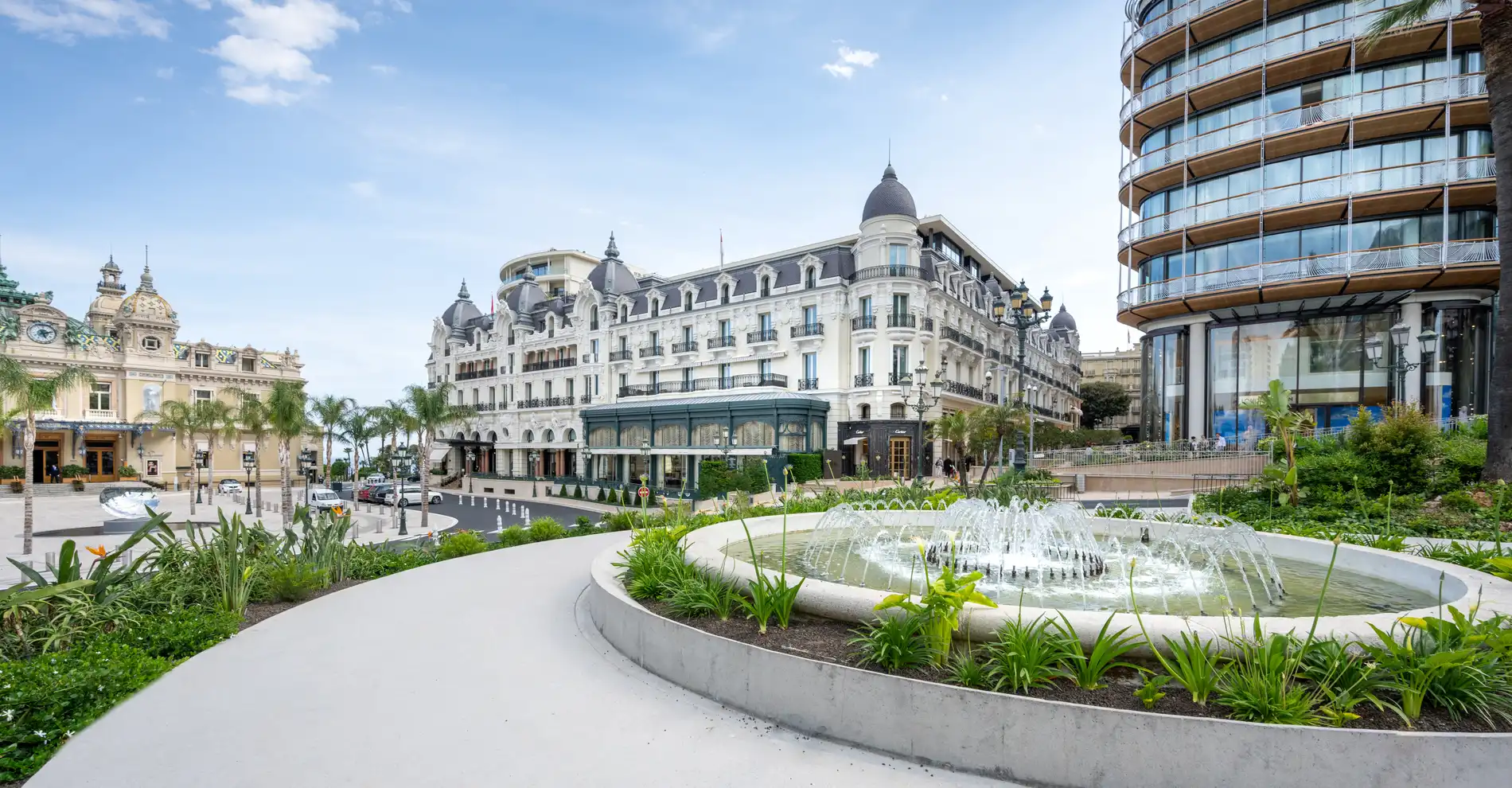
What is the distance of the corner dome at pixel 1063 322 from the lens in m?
70.6

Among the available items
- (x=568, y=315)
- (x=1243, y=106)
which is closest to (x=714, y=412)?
(x=568, y=315)

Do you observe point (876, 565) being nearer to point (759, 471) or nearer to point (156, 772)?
point (156, 772)

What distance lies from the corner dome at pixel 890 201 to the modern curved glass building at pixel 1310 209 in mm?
11777

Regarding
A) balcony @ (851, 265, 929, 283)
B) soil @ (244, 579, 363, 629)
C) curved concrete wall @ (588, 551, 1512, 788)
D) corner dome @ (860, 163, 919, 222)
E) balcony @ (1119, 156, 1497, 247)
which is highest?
corner dome @ (860, 163, 919, 222)

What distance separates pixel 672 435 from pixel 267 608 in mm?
35427

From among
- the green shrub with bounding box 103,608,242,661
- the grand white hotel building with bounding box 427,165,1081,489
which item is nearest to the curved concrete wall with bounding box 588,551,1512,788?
the green shrub with bounding box 103,608,242,661

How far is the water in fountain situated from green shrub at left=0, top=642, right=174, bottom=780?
21.4 ft

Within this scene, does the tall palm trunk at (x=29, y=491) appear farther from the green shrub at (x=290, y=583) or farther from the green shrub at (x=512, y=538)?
the green shrub at (x=290, y=583)

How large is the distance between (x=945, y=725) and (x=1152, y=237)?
35032mm

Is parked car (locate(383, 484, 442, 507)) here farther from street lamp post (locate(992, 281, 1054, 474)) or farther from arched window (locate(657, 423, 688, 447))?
street lamp post (locate(992, 281, 1054, 474))

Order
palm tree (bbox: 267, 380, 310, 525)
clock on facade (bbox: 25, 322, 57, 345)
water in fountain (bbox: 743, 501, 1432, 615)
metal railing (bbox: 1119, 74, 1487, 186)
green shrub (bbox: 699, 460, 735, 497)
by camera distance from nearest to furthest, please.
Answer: water in fountain (bbox: 743, 501, 1432, 615) < metal railing (bbox: 1119, 74, 1487, 186) < green shrub (bbox: 699, 460, 735, 497) < palm tree (bbox: 267, 380, 310, 525) < clock on facade (bbox: 25, 322, 57, 345)

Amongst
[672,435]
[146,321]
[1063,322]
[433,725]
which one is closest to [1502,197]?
[433,725]

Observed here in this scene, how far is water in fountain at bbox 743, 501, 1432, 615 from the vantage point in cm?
Result: 754

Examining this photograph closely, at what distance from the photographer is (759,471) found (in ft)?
103
